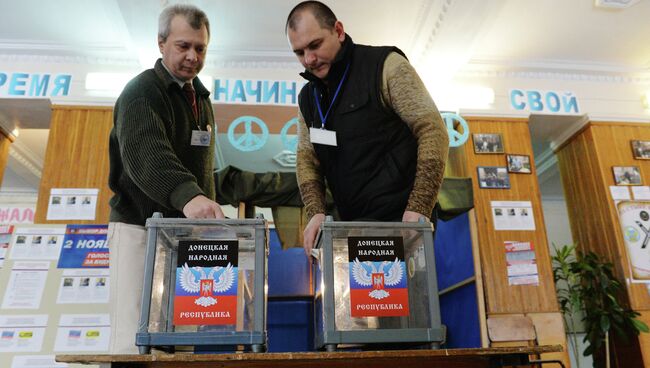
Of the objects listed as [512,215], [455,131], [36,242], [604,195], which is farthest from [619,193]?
[36,242]

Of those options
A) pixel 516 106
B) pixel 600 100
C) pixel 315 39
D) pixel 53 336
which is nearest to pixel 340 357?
pixel 315 39

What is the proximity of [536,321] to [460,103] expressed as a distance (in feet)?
5.77

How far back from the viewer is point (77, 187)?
3.40m

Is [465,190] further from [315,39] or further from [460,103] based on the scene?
[315,39]

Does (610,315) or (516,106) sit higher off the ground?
(516,106)

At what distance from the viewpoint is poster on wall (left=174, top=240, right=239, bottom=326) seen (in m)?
0.97

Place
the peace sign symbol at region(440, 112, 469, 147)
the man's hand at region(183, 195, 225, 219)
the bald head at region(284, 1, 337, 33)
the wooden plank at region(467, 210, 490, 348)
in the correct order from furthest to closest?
the peace sign symbol at region(440, 112, 469, 147) → the wooden plank at region(467, 210, 490, 348) → the bald head at region(284, 1, 337, 33) → the man's hand at region(183, 195, 225, 219)

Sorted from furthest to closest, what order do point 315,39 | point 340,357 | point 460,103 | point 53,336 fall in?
point 460,103
point 53,336
point 315,39
point 340,357

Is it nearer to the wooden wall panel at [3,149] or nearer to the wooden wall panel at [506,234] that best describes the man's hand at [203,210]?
the wooden wall panel at [506,234]

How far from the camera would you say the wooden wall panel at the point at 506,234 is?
3420 millimetres

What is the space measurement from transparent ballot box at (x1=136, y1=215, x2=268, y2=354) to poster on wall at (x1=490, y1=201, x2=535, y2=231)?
2.91 metres

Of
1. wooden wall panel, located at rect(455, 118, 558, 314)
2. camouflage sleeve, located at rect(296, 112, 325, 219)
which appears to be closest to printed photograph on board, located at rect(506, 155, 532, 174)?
wooden wall panel, located at rect(455, 118, 558, 314)

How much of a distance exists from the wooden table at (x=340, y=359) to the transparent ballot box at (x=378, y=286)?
8 centimetres

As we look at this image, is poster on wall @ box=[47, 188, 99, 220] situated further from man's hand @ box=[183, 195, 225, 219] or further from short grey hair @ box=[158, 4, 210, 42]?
man's hand @ box=[183, 195, 225, 219]
